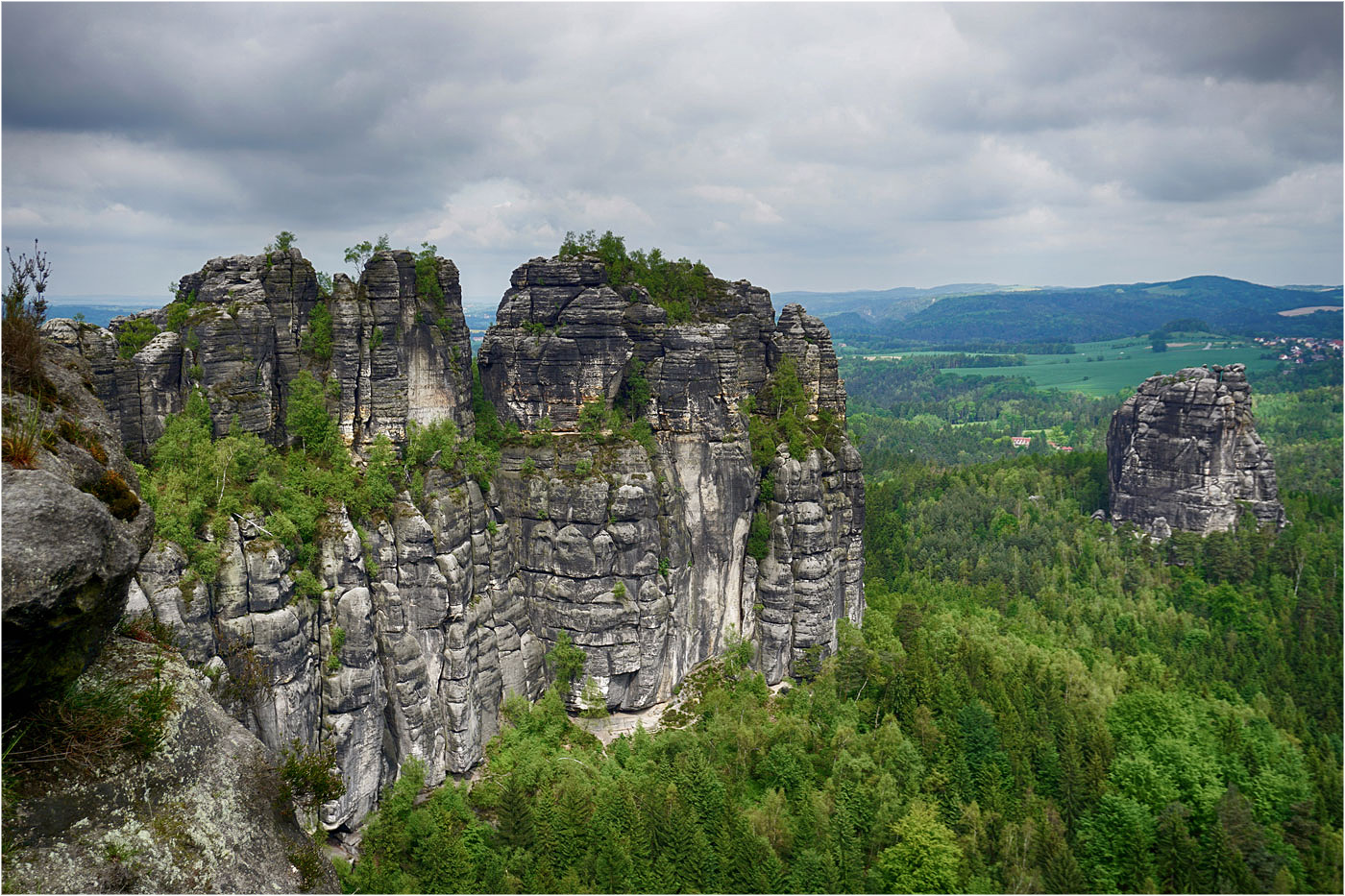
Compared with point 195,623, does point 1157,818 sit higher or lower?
lower

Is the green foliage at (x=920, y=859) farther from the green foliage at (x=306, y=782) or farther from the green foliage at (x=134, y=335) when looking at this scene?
the green foliage at (x=134, y=335)

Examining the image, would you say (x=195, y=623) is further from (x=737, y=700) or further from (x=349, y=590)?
(x=737, y=700)

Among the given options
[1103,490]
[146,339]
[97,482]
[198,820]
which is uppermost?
[146,339]

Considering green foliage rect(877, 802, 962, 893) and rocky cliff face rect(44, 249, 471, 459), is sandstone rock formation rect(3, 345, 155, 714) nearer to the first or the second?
rocky cliff face rect(44, 249, 471, 459)

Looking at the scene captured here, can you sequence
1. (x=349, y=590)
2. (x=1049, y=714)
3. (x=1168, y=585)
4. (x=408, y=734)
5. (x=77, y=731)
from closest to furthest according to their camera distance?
(x=77, y=731) < (x=349, y=590) < (x=408, y=734) < (x=1049, y=714) < (x=1168, y=585)

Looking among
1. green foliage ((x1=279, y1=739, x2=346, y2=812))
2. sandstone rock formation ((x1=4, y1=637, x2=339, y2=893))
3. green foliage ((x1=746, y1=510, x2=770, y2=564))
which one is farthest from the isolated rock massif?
sandstone rock formation ((x1=4, y1=637, x2=339, y2=893))

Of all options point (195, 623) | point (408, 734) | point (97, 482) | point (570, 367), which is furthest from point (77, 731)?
point (570, 367)

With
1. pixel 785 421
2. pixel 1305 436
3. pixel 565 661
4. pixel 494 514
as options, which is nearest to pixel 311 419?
pixel 494 514
